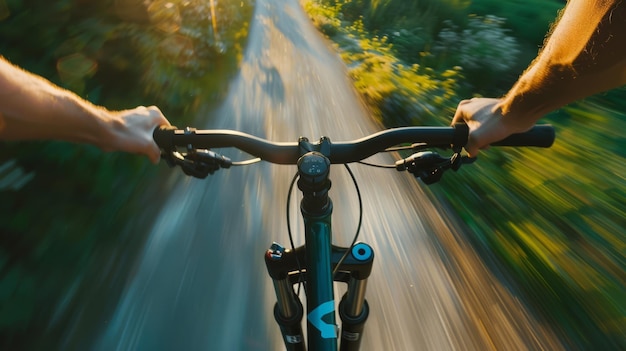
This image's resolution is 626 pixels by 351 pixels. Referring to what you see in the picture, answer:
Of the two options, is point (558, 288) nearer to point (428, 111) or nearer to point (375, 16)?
point (428, 111)

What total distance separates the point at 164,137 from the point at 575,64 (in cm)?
141

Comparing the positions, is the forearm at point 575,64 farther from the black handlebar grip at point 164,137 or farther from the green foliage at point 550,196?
the green foliage at point 550,196

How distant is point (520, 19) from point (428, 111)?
5.45 metres

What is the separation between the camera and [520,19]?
27.0 feet

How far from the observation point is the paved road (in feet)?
7.50

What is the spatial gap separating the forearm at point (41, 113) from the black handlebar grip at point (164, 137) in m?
0.16

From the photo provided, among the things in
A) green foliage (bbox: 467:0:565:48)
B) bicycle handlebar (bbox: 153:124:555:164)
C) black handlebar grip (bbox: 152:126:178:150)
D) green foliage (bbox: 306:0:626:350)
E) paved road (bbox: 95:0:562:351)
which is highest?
bicycle handlebar (bbox: 153:124:555:164)

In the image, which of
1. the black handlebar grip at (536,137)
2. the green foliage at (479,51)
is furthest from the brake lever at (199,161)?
the green foliage at (479,51)

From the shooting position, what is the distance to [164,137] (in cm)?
133

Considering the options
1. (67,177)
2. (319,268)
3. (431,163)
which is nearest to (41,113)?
(319,268)

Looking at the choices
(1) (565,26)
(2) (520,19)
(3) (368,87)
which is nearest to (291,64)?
(3) (368,87)

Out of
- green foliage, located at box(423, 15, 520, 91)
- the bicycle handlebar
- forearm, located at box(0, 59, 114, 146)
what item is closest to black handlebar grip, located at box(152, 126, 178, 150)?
the bicycle handlebar

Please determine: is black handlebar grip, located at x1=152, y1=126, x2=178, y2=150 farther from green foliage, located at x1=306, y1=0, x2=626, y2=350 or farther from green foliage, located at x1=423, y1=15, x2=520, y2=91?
green foliage, located at x1=423, y1=15, x2=520, y2=91

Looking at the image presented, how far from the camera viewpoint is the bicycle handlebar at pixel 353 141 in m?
1.23
